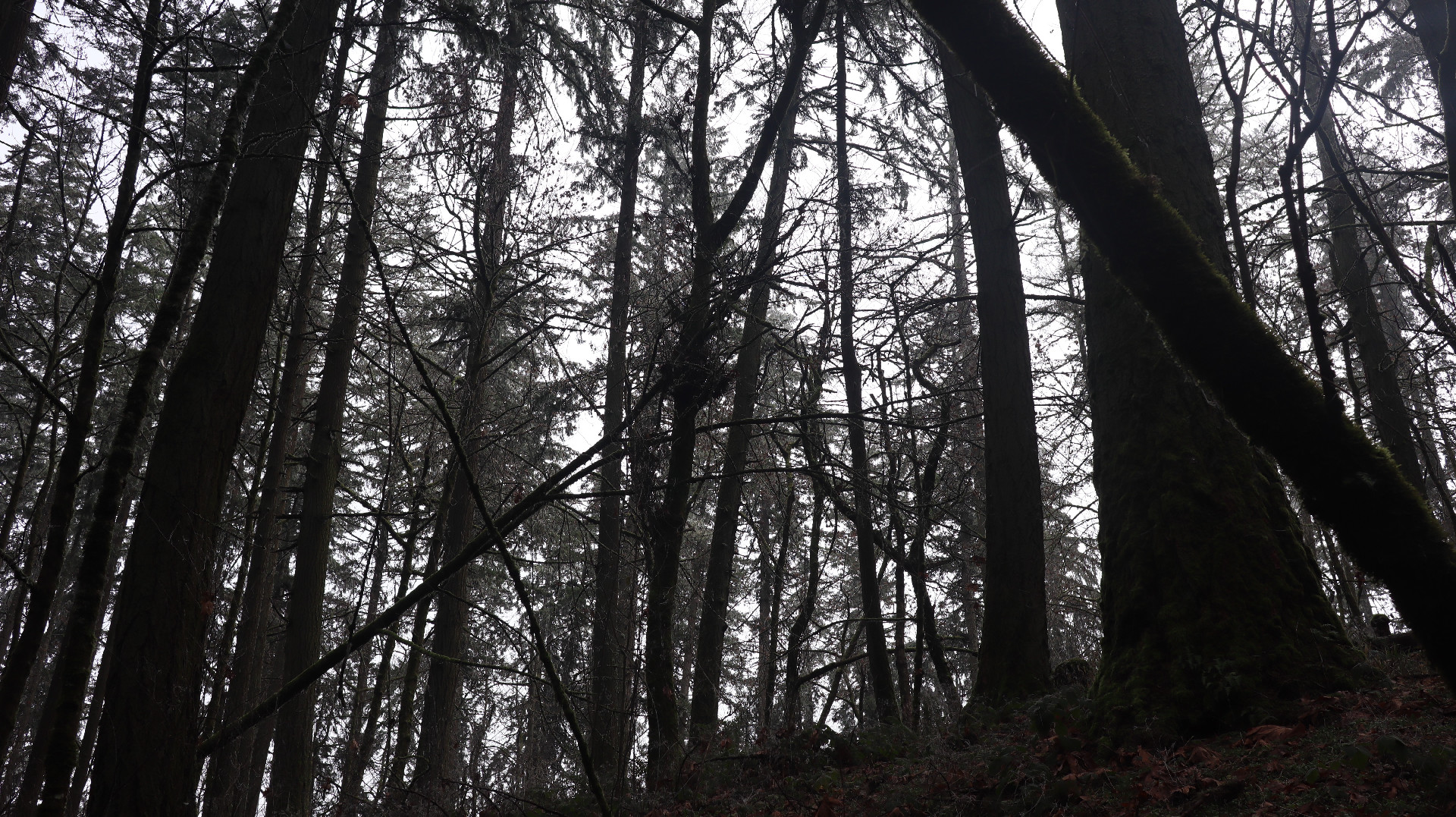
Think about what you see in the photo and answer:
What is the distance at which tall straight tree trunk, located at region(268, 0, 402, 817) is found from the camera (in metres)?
7.59

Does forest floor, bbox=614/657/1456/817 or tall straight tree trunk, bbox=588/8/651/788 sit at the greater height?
tall straight tree trunk, bbox=588/8/651/788

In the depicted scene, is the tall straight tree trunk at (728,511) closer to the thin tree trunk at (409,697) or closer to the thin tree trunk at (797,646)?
the thin tree trunk at (797,646)

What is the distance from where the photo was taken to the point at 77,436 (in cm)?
347

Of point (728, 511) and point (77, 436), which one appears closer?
point (77, 436)

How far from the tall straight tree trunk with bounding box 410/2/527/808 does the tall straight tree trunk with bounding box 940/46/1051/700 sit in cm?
358

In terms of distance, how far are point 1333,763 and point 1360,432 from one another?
156cm

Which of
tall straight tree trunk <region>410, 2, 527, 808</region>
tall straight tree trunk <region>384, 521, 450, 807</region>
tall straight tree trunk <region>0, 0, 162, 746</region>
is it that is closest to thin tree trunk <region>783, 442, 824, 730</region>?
tall straight tree trunk <region>410, 2, 527, 808</region>

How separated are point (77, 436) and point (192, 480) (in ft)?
3.03

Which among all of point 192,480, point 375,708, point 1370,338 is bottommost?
point 375,708

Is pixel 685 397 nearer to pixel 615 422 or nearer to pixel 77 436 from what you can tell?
pixel 77 436

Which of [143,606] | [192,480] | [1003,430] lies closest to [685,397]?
[1003,430]

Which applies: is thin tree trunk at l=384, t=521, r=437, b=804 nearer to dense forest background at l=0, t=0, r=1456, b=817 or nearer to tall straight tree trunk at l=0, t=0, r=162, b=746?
dense forest background at l=0, t=0, r=1456, b=817

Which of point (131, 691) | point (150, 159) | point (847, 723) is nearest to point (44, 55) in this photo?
point (150, 159)

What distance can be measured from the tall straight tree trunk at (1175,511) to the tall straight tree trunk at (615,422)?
309 cm
